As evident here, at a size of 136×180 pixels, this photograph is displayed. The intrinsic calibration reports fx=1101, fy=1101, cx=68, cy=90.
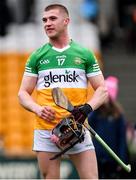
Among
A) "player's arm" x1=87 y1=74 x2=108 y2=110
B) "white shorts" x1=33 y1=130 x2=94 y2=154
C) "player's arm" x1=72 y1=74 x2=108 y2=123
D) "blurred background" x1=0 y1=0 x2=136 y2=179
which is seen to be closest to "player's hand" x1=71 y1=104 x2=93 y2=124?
"player's arm" x1=72 y1=74 x2=108 y2=123

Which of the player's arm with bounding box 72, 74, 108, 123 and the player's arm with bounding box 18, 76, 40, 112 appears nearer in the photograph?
the player's arm with bounding box 72, 74, 108, 123

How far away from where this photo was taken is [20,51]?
824 inches

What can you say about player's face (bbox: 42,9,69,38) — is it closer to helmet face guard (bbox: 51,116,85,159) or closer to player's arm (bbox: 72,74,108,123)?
player's arm (bbox: 72,74,108,123)

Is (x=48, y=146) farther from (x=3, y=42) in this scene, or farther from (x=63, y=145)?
(x=3, y=42)

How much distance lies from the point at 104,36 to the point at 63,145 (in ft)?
44.6

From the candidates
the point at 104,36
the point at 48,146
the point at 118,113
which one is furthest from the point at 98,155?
the point at 104,36

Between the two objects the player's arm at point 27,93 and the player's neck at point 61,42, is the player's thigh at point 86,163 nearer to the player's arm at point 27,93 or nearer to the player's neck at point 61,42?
the player's arm at point 27,93

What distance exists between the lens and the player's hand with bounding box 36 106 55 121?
9070 mm

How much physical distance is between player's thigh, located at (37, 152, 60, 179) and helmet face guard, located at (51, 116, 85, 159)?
0.25 metres

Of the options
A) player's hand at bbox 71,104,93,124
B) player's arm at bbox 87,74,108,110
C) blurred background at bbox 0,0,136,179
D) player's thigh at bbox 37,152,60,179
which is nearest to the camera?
player's hand at bbox 71,104,93,124

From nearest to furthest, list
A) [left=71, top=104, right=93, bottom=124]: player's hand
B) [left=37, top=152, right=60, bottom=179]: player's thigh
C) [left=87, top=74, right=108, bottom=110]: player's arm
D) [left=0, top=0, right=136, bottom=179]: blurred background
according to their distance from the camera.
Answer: [left=71, top=104, right=93, bottom=124]: player's hand < [left=87, top=74, right=108, bottom=110]: player's arm < [left=37, top=152, right=60, bottom=179]: player's thigh < [left=0, top=0, right=136, bottom=179]: blurred background

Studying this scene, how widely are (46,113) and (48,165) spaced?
20.7 inches

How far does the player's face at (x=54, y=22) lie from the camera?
30.3 ft

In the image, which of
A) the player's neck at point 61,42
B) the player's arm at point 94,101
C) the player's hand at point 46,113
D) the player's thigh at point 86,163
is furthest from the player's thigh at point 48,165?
the player's neck at point 61,42
